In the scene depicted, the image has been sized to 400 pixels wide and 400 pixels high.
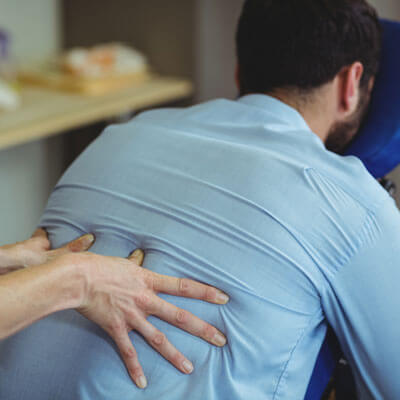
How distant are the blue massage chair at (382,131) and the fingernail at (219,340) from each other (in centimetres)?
36

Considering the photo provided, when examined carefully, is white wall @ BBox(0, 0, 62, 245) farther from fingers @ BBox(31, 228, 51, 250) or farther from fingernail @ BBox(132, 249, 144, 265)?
fingernail @ BBox(132, 249, 144, 265)

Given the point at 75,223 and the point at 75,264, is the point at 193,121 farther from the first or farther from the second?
the point at 75,264

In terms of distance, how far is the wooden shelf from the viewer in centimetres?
197

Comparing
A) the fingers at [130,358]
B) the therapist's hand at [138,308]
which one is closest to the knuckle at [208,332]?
the therapist's hand at [138,308]

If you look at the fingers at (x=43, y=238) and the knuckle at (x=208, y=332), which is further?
the fingers at (x=43, y=238)

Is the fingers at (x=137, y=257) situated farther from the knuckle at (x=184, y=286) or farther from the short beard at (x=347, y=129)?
the short beard at (x=347, y=129)

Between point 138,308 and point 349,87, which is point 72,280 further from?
point 349,87

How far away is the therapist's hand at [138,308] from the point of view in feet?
2.92

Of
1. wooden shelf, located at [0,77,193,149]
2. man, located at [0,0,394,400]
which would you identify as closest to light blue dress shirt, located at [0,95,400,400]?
man, located at [0,0,394,400]

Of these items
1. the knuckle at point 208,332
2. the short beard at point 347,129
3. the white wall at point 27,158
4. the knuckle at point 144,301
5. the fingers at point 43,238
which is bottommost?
the white wall at point 27,158

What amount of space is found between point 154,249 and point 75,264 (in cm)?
15

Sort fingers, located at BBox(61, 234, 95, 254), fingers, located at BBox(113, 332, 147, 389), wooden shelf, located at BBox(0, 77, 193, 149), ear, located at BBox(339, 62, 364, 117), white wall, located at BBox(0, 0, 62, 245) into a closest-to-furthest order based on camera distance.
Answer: fingers, located at BBox(113, 332, 147, 389), fingers, located at BBox(61, 234, 95, 254), ear, located at BBox(339, 62, 364, 117), wooden shelf, located at BBox(0, 77, 193, 149), white wall, located at BBox(0, 0, 62, 245)

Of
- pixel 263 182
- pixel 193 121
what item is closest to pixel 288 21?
pixel 193 121

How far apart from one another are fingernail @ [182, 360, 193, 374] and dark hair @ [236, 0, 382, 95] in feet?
1.96
